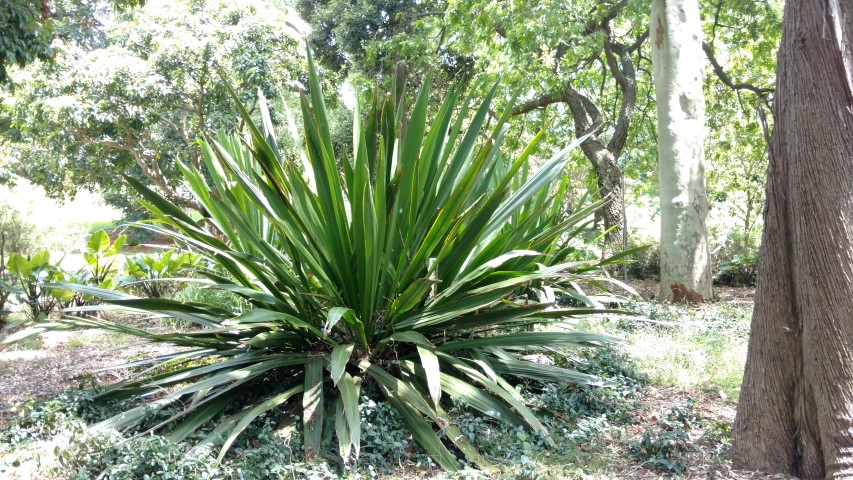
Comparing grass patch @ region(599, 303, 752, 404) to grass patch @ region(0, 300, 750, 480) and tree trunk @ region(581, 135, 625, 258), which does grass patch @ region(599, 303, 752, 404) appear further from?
tree trunk @ region(581, 135, 625, 258)

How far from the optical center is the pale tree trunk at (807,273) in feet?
8.27

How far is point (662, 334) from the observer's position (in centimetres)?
539

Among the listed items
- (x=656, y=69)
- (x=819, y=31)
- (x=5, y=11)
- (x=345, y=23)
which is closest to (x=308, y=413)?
(x=819, y=31)

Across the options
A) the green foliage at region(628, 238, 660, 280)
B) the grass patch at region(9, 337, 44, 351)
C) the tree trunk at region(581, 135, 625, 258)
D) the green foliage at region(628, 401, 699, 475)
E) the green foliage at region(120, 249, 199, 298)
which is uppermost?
the tree trunk at region(581, 135, 625, 258)

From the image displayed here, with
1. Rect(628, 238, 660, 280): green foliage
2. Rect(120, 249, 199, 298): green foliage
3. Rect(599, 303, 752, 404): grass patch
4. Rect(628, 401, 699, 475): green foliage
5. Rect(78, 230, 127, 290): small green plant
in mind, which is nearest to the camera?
Rect(628, 401, 699, 475): green foliage

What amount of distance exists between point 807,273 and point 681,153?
580 centimetres

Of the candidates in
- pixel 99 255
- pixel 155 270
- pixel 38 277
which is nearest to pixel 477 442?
pixel 38 277

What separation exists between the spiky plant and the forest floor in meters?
0.34

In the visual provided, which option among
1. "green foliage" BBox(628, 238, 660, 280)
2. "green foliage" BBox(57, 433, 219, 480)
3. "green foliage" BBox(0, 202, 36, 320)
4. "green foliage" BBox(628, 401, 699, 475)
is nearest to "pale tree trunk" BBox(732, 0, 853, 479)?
"green foliage" BBox(628, 401, 699, 475)

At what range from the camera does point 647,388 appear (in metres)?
3.96

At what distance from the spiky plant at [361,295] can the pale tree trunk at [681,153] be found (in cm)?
467

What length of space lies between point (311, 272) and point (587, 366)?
1.76 meters

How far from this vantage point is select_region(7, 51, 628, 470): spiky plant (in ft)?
10.2

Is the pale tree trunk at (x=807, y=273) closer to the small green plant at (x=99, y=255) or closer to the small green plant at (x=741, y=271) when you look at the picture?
the small green plant at (x=99, y=255)
